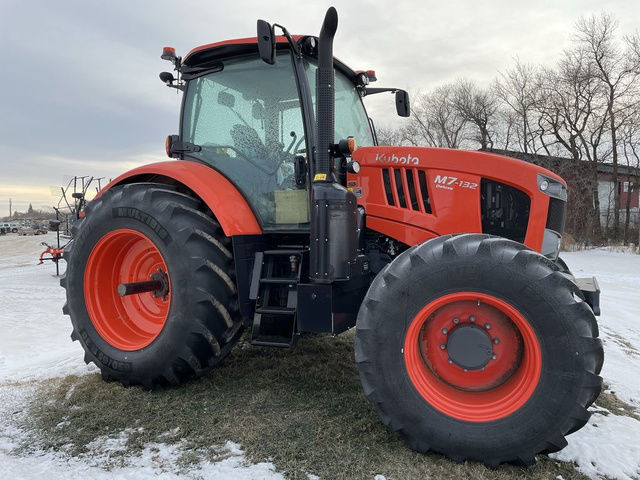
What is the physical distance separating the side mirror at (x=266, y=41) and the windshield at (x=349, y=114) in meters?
0.64

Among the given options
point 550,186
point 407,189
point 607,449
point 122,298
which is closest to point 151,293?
point 122,298

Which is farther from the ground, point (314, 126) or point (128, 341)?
point (314, 126)

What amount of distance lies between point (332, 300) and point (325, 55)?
4.92 feet

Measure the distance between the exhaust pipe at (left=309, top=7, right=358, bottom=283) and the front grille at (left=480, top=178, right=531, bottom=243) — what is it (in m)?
0.84

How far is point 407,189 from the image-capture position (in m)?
2.94

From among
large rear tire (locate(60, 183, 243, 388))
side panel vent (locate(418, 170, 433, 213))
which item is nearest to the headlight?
side panel vent (locate(418, 170, 433, 213))

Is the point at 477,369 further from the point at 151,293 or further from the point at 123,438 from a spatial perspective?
the point at 151,293

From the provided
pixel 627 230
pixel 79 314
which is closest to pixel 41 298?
pixel 79 314

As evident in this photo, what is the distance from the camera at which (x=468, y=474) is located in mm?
2035

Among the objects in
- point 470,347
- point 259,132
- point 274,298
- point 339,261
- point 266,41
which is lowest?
point 470,347

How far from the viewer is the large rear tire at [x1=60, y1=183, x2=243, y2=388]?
9.32 feet

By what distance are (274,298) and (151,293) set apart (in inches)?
41.7

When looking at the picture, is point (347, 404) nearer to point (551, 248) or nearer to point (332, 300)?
point (332, 300)

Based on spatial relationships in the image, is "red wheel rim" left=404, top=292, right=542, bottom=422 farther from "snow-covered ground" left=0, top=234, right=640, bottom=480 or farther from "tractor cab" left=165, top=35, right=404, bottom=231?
"tractor cab" left=165, top=35, right=404, bottom=231
